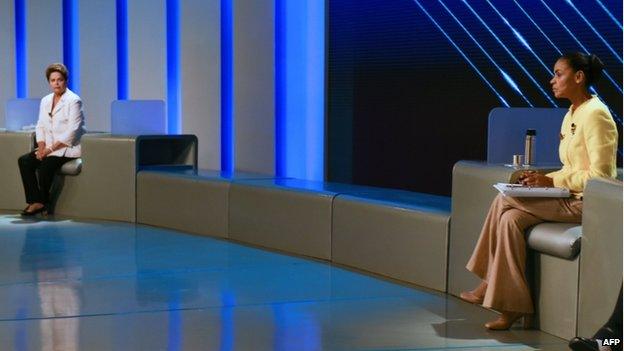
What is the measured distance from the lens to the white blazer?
8648mm

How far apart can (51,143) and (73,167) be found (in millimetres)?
262

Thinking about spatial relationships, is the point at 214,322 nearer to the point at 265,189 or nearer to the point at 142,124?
the point at 265,189

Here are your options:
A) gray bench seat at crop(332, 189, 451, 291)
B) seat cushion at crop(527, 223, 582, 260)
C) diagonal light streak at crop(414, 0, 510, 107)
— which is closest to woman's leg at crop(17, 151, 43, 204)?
gray bench seat at crop(332, 189, 451, 291)

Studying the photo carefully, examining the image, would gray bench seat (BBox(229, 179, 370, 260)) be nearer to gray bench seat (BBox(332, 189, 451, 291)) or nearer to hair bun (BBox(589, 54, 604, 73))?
gray bench seat (BBox(332, 189, 451, 291))

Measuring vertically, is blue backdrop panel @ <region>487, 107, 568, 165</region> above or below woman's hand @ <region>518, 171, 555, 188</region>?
above

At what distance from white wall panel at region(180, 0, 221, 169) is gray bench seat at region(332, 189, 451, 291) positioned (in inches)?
113

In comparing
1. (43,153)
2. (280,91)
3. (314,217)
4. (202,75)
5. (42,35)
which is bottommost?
(314,217)

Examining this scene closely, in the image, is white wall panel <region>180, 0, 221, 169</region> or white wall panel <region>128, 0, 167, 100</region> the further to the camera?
white wall panel <region>128, 0, 167, 100</region>

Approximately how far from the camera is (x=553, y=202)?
187 inches

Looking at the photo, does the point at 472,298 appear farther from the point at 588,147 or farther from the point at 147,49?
the point at 147,49

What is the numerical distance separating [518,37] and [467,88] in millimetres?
537

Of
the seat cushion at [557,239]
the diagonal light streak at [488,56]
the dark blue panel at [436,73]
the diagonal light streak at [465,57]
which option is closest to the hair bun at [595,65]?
the seat cushion at [557,239]

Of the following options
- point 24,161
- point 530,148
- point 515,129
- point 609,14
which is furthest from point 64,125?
point 530,148

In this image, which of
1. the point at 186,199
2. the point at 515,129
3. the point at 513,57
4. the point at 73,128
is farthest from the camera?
the point at 73,128
